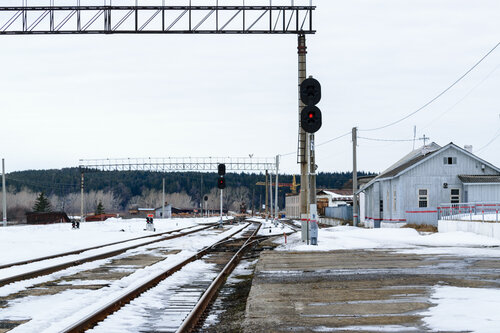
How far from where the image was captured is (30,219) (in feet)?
260

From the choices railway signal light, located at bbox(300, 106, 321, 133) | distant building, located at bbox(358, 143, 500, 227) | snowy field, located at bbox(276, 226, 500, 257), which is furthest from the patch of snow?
distant building, located at bbox(358, 143, 500, 227)

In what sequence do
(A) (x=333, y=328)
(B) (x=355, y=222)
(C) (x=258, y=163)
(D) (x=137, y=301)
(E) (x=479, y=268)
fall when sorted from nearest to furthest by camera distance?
(A) (x=333, y=328) < (D) (x=137, y=301) < (E) (x=479, y=268) < (B) (x=355, y=222) < (C) (x=258, y=163)

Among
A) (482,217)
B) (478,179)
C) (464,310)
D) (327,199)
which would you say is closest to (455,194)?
(478,179)

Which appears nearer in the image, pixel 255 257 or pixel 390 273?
pixel 390 273

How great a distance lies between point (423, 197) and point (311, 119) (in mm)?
23578

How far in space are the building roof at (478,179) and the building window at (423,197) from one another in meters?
2.37

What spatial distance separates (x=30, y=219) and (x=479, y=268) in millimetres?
72714

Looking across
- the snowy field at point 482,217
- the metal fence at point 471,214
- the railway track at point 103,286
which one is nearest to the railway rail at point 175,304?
the railway track at point 103,286

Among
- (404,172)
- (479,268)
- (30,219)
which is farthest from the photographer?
(30,219)

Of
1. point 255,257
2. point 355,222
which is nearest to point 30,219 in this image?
point 355,222

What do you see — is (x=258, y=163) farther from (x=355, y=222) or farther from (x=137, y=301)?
(x=137, y=301)

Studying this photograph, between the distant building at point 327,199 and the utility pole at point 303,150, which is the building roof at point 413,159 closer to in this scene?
the utility pole at point 303,150

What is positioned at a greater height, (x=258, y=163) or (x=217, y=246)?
(x=258, y=163)

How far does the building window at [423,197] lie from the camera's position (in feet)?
137
